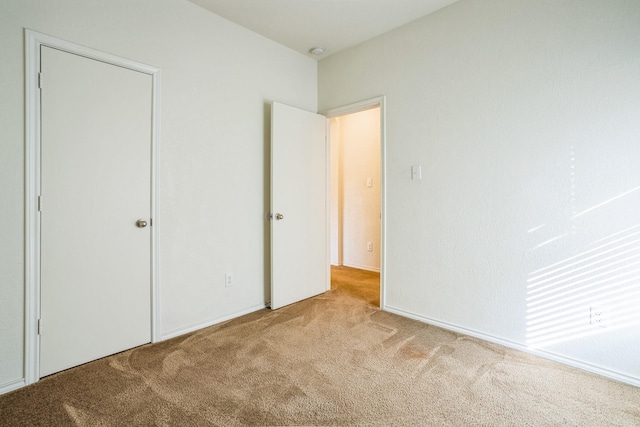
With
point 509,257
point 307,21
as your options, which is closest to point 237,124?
point 307,21

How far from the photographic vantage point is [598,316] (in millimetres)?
1974

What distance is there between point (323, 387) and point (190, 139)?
2076 millimetres

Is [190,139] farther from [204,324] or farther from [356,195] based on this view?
[356,195]

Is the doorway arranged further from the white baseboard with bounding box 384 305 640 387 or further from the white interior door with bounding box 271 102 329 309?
the white baseboard with bounding box 384 305 640 387

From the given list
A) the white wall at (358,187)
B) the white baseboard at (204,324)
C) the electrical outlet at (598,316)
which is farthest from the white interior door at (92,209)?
the electrical outlet at (598,316)

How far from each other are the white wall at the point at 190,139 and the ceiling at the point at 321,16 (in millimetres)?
146

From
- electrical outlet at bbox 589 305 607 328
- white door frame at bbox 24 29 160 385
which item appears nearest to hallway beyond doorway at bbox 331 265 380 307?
electrical outlet at bbox 589 305 607 328

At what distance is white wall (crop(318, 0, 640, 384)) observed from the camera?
189 cm

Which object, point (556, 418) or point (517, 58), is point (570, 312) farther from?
point (517, 58)

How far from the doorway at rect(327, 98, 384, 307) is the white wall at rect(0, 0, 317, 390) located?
1.58 m

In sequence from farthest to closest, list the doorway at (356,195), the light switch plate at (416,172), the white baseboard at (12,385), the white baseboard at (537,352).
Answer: the doorway at (356,195) < the light switch plate at (416,172) < the white baseboard at (537,352) < the white baseboard at (12,385)

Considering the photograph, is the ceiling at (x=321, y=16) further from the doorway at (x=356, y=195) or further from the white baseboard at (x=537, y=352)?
the white baseboard at (x=537, y=352)

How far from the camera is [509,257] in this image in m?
2.31

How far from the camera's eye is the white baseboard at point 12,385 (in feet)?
5.74
